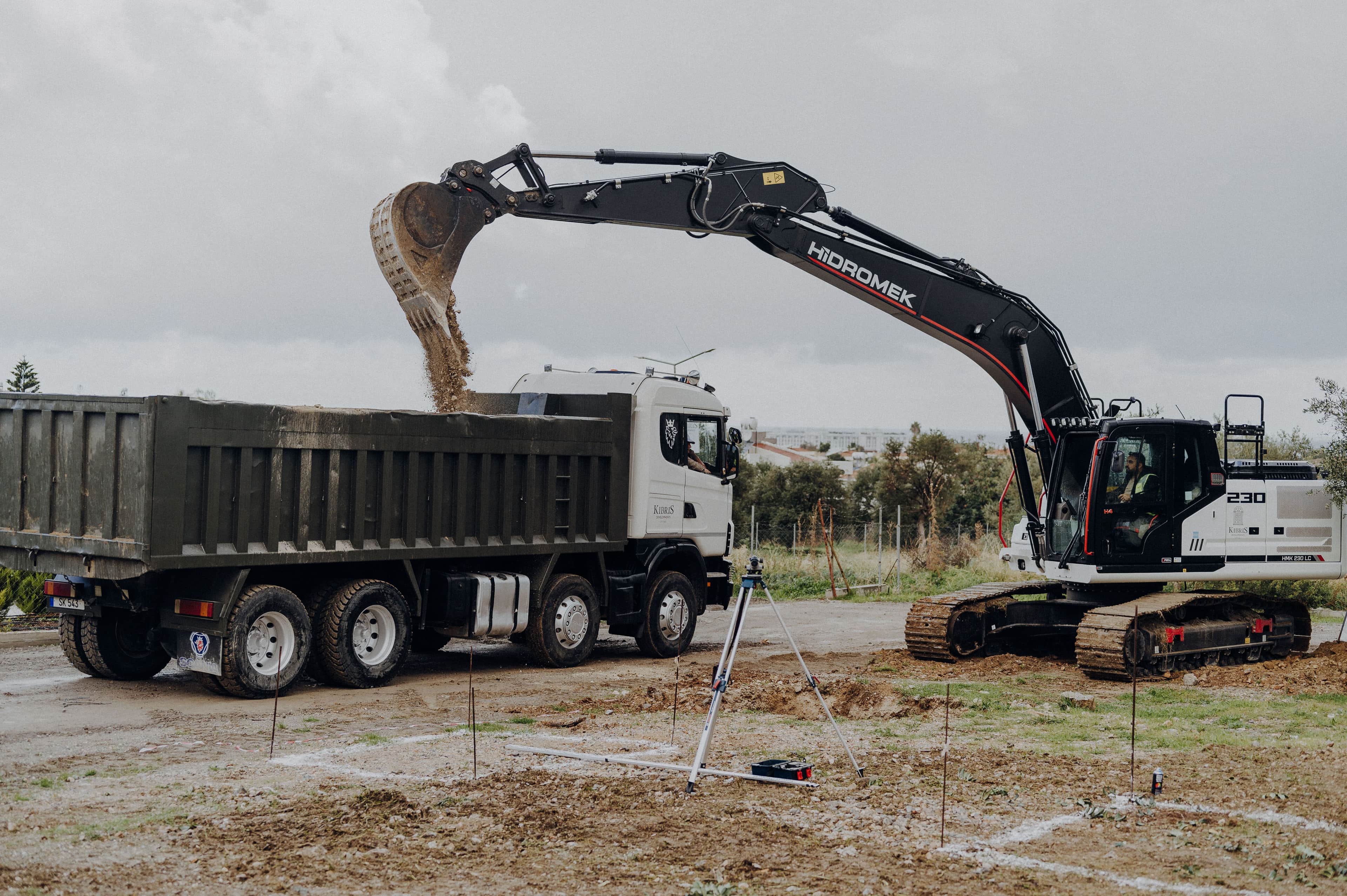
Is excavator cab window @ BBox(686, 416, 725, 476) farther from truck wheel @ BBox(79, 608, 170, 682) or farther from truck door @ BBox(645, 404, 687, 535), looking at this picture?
truck wheel @ BBox(79, 608, 170, 682)

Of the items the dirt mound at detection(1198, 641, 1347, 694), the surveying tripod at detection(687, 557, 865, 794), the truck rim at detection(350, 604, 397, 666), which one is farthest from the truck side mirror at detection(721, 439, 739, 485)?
the surveying tripod at detection(687, 557, 865, 794)

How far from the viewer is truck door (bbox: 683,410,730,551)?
16.9 m

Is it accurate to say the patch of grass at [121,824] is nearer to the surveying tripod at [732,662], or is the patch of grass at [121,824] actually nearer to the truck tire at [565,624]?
the surveying tripod at [732,662]

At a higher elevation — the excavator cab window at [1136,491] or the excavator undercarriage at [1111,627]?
the excavator cab window at [1136,491]

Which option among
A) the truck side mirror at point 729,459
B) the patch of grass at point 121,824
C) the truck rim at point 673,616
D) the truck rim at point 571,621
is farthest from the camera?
the truck side mirror at point 729,459

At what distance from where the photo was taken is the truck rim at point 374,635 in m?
13.5

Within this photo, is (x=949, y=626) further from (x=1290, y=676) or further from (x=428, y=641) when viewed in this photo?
(x=428, y=641)

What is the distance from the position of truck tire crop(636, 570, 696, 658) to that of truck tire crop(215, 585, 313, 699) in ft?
15.7

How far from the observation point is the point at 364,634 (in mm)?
13594

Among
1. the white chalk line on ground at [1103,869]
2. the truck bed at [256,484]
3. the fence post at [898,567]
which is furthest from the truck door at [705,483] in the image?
the white chalk line on ground at [1103,869]

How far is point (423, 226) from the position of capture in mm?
14102

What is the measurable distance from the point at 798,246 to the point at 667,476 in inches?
128

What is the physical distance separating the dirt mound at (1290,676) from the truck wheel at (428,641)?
8691 millimetres

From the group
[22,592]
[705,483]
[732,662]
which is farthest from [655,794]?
[22,592]
